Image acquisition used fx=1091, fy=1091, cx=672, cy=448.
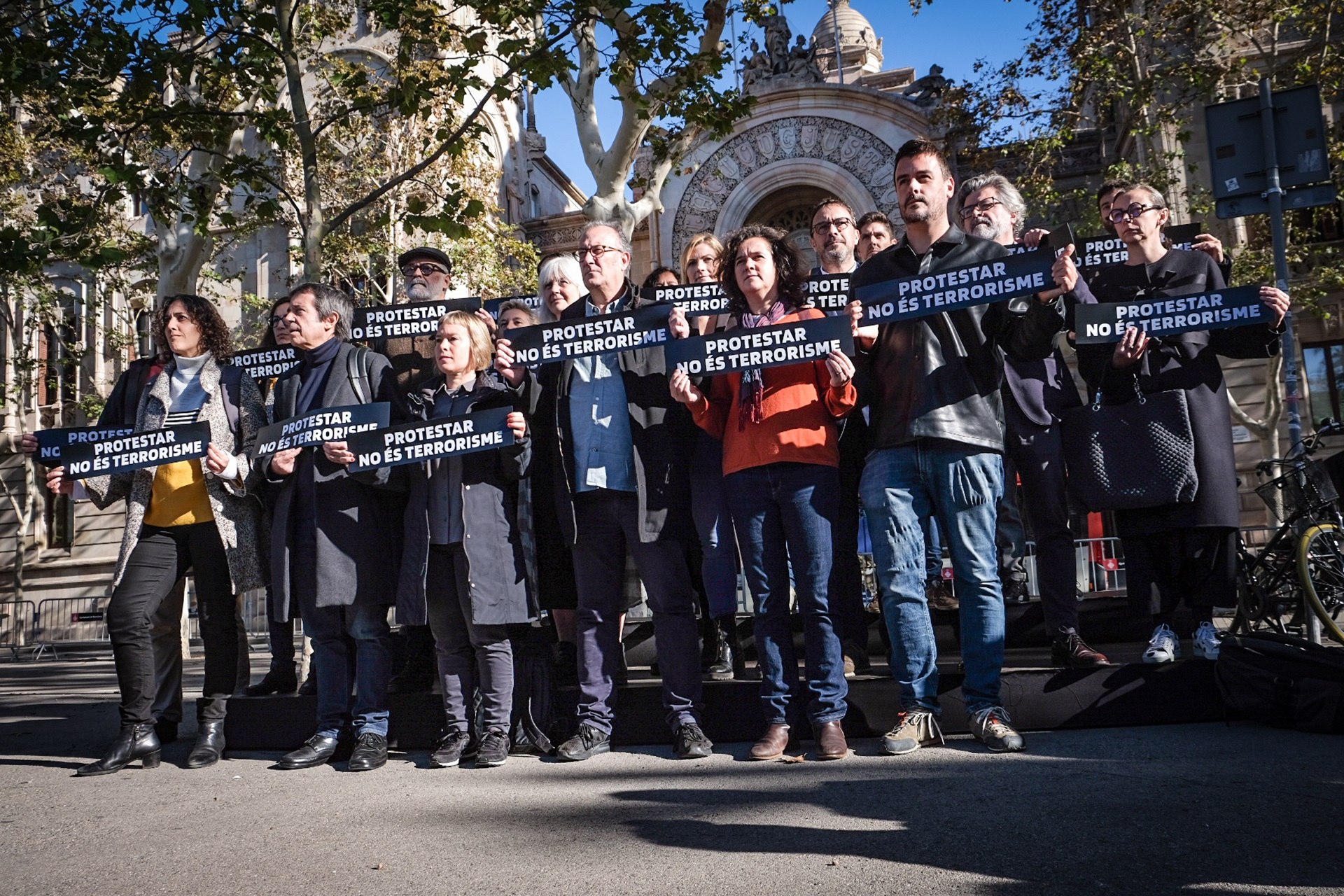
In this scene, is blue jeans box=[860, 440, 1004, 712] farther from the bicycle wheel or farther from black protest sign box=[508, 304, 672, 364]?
the bicycle wheel

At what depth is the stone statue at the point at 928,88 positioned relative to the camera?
941 inches

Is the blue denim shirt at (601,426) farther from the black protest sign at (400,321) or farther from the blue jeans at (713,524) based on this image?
the black protest sign at (400,321)

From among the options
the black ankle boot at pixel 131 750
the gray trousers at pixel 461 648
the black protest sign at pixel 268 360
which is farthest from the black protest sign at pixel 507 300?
the black ankle boot at pixel 131 750

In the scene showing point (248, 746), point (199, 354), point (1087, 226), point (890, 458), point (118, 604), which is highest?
point (1087, 226)

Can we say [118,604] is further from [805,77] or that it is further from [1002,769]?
[805,77]

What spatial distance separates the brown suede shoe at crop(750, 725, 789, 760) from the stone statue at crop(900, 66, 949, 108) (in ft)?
70.8

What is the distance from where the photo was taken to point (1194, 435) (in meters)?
5.23

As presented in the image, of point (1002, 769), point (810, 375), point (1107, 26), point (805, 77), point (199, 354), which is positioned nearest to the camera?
point (1002, 769)

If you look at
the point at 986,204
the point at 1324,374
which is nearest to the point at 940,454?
the point at 986,204

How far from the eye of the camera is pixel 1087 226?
58.3 ft

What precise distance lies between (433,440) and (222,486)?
1323 millimetres

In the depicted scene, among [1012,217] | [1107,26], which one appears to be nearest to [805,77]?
[1107,26]

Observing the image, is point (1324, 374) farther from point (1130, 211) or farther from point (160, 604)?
point (160, 604)

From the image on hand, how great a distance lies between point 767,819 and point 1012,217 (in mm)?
3986
